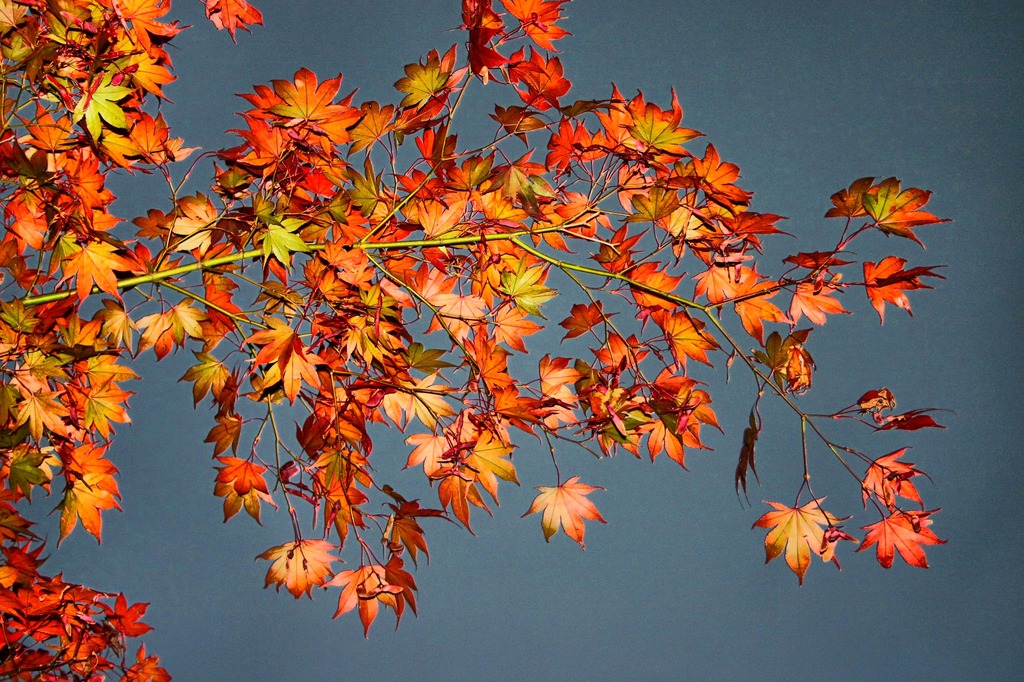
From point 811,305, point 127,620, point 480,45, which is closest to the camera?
point 480,45

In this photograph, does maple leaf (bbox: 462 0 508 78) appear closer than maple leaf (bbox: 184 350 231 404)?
Yes

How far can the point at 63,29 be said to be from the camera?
778mm

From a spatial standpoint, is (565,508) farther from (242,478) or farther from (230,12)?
(230,12)

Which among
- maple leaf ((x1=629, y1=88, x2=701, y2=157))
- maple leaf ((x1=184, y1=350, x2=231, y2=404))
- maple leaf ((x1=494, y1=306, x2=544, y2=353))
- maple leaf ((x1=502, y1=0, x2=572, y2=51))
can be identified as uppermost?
maple leaf ((x1=502, y1=0, x2=572, y2=51))

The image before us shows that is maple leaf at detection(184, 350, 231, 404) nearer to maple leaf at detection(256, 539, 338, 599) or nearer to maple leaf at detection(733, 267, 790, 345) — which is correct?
maple leaf at detection(256, 539, 338, 599)

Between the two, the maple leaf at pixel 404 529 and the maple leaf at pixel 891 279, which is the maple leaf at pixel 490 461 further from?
the maple leaf at pixel 891 279

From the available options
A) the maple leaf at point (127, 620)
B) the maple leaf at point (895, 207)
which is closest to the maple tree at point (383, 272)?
the maple leaf at point (895, 207)

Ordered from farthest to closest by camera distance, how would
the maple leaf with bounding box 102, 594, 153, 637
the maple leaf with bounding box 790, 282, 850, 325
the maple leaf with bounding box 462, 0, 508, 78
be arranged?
1. the maple leaf with bounding box 102, 594, 153, 637
2. the maple leaf with bounding box 790, 282, 850, 325
3. the maple leaf with bounding box 462, 0, 508, 78

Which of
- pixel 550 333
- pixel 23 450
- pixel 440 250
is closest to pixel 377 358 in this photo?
pixel 440 250

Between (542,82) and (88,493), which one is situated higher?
(542,82)

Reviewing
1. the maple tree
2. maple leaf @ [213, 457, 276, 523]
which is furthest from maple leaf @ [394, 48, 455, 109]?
maple leaf @ [213, 457, 276, 523]

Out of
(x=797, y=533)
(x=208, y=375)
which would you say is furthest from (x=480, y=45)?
(x=797, y=533)

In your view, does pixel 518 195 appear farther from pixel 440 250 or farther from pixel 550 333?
pixel 550 333

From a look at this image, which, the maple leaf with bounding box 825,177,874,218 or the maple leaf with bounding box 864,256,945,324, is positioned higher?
the maple leaf with bounding box 825,177,874,218
